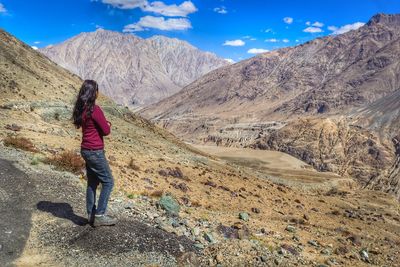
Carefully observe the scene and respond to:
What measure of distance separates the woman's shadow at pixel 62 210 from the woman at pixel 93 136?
2.23 ft

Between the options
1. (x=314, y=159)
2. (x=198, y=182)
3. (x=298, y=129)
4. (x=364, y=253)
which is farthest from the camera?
(x=298, y=129)

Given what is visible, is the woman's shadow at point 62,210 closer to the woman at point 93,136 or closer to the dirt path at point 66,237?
the dirt path at point 66,237

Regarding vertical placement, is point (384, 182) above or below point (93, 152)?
below

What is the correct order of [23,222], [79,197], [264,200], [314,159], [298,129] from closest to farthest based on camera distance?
[23,222], [79,197], [264,200], [314,159], [298,129]

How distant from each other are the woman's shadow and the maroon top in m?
1.96

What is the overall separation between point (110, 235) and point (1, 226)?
229cm

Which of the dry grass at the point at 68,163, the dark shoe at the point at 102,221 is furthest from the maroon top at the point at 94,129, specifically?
the dry grass at the point at 68,163

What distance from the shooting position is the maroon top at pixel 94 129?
9039mm

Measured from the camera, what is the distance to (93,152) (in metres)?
9.18

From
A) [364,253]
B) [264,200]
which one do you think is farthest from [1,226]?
[264,200]

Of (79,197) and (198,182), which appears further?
(198,182)

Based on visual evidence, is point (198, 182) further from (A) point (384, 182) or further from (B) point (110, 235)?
(A) point (384, 182)

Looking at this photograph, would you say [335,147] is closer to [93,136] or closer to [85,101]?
[93,136]

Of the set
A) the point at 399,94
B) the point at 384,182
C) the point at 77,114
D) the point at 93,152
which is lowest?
the point at 384,182
